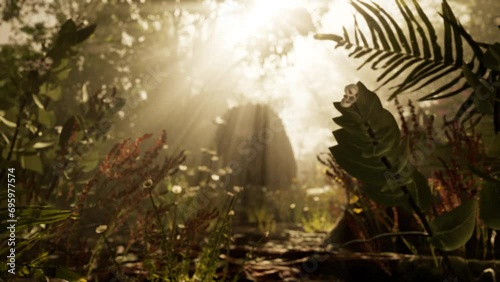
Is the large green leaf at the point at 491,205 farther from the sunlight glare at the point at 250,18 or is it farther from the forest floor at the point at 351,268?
the sunlight glare at the point at 250,18

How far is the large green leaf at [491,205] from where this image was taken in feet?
2.89

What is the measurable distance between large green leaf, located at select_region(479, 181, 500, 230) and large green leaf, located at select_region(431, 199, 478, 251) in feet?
0.06

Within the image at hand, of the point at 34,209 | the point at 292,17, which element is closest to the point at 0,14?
the point at 292,17

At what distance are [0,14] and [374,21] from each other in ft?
45.3

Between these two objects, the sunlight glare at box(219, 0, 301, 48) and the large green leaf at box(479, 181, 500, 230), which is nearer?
the large green leaf at box(479, 181, 500, 230)

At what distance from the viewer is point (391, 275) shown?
69.4 inches

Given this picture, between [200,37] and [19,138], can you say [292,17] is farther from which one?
[19,138]

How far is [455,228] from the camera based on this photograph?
0.91m

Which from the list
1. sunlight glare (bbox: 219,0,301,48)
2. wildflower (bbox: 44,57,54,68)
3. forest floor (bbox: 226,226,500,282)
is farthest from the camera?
sunlight glare (bbox: 219,0,301,48)

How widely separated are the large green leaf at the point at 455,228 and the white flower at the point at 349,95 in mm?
347

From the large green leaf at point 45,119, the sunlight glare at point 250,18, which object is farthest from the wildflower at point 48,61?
the sunlight glare at point 250,18

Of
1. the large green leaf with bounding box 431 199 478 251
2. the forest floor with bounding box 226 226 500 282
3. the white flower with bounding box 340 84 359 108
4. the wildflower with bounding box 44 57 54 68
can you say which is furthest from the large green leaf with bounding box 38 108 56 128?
the large green leaf with bounding box 431 199 478 251

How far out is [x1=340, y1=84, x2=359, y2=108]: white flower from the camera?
0.82 meters

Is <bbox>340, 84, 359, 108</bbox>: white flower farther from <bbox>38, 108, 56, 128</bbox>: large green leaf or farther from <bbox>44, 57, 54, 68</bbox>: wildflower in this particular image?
<bbox>38, 108, 56, 128</bbox>: large green leaf
